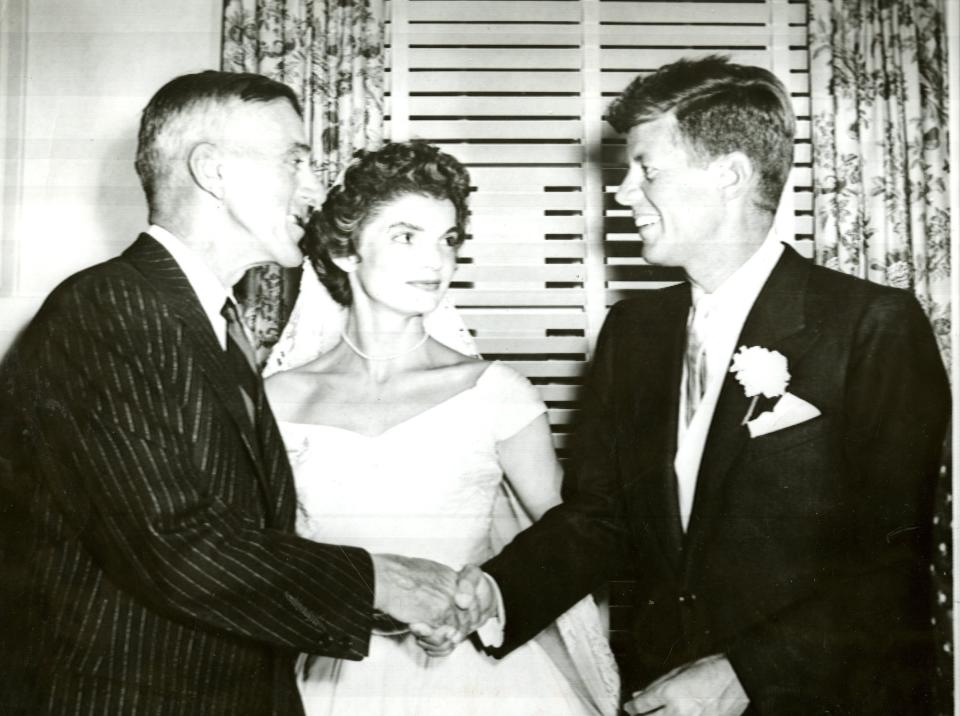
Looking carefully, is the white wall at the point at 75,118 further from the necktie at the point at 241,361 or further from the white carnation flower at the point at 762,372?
the white carnation flower at the point at 762,372

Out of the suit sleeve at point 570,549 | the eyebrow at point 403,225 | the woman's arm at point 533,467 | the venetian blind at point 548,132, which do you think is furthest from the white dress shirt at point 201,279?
the suit sleeve at point 570,549


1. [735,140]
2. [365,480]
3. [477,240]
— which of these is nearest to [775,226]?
[735,140]

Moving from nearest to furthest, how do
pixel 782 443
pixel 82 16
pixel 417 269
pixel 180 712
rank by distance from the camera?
pixel 180 712 → pixel 782 443 → pixel 417 269 → pixel 82 16

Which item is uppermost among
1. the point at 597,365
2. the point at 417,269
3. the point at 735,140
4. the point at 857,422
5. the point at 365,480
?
the point at 735,140

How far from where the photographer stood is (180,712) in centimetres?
143

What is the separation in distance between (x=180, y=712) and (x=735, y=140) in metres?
1.48

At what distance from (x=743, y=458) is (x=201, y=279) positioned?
1.08 meters

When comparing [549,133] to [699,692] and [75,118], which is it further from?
[699,692]

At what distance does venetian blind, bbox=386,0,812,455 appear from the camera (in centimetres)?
178

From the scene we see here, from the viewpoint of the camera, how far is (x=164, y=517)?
4.58 ft

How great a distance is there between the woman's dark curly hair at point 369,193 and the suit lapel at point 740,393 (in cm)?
62

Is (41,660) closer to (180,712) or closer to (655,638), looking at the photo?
(180,712)

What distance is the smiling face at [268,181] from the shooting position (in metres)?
1.63

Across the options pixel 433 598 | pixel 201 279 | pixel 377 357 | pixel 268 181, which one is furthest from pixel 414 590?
pixel 268 181
